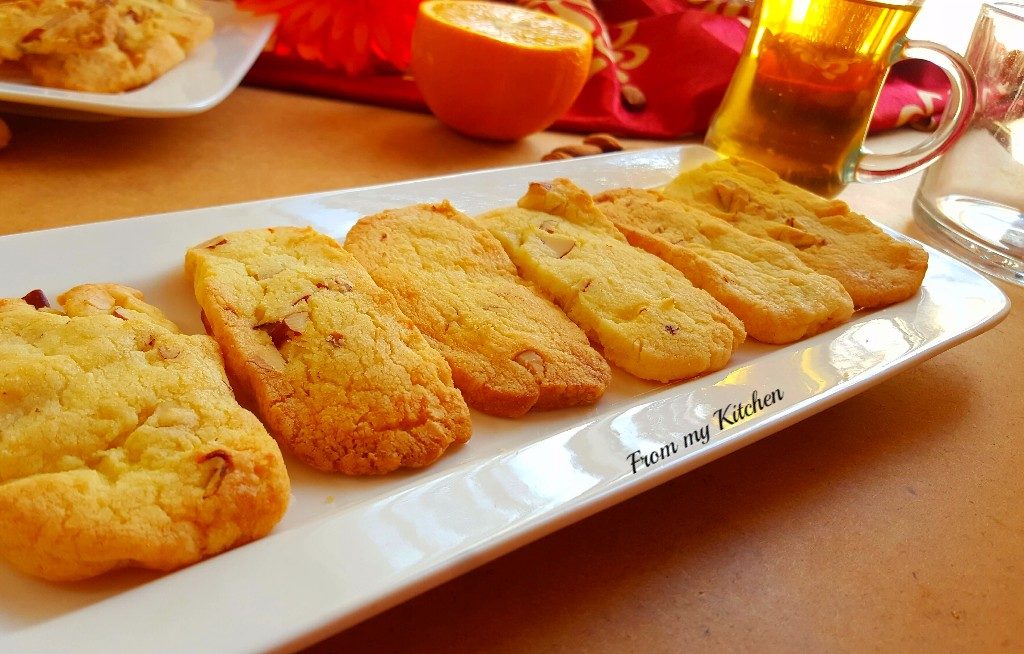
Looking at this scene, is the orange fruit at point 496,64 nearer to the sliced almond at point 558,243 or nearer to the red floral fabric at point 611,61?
the red floral fabric at point 611,61

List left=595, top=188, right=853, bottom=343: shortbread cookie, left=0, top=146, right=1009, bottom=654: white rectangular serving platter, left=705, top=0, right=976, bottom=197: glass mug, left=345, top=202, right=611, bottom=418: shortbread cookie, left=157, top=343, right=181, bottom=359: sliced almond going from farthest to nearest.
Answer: left=705, top=0, right=976, bottom=197: glass mug, left=595, top=188, right=853, bottom=343: shortbread cookie, left=345, top=202, right=611, bottom=418: shortbread cookie, left=157, top=343, right=181, bottom=359: sliced almond, left=0, top=146, right=1009, bottom=654: white rectangular serving platter

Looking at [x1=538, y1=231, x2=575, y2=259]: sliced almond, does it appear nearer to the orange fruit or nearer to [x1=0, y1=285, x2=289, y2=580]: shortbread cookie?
[x1=0, y1=285, x2=289, y2=580]: shortbread cookie

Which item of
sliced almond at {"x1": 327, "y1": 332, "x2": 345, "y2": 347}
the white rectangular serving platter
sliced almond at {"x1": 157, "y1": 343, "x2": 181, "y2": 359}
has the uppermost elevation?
sliced almond at {"x1": 157, "y1": 343, "x2": 181, "y2": 359}

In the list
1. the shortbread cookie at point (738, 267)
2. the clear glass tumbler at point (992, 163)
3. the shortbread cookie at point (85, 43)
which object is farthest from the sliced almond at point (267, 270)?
the clear glass tumbler at point (992, 163)

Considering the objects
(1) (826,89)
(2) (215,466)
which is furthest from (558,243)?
(1) (826,89)

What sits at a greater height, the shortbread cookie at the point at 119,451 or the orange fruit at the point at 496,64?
the orange fruit at the point at 496,64

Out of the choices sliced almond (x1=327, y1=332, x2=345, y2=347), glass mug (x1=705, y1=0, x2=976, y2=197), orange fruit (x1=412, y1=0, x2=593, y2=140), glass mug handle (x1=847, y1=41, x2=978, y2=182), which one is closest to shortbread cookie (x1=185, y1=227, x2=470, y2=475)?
sliced almond (x1=327, y1=332, x2=345, y2=347)

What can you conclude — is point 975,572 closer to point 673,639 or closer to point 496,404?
point 673,639
